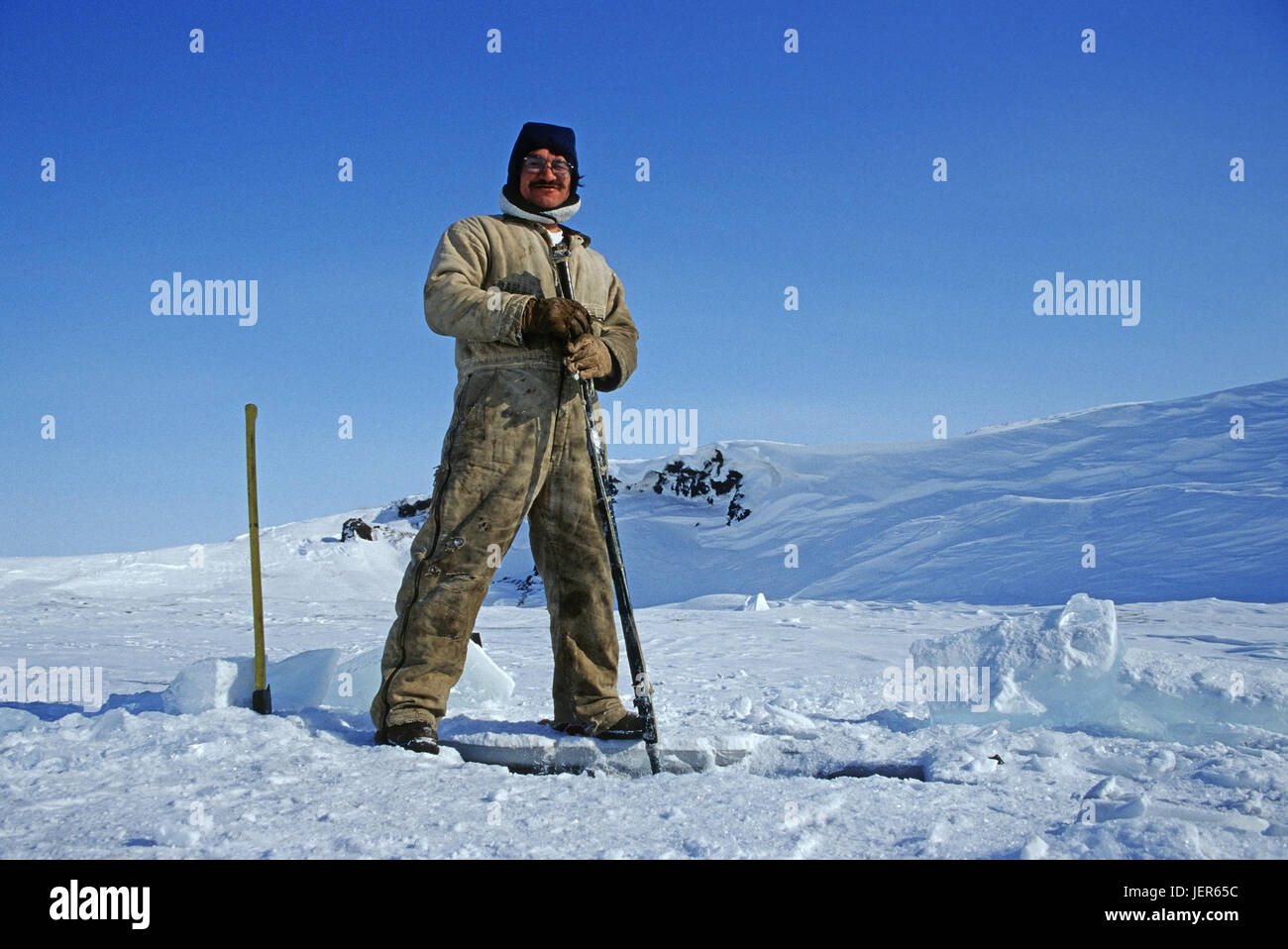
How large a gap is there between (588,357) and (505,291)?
37cm

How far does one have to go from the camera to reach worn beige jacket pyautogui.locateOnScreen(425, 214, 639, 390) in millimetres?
3049

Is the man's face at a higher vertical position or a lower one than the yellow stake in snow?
higher

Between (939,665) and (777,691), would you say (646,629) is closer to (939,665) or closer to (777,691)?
(777,691)

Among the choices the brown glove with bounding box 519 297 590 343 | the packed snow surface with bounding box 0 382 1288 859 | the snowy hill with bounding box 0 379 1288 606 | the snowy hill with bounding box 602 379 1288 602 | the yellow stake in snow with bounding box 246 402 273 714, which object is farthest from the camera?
the snowy hill with bounding box 0 379 1288 606

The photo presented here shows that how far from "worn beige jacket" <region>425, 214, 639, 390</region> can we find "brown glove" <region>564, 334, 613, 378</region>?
4.5 inches

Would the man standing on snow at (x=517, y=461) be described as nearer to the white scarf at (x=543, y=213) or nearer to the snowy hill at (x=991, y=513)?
the white scarf at (x=543, y=213)

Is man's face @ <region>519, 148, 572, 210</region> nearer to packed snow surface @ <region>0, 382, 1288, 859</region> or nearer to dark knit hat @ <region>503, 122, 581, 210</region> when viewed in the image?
dark knit hat @ <region>503, 122, 581, 210</region>

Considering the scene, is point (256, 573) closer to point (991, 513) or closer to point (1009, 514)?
point (1009, 514)

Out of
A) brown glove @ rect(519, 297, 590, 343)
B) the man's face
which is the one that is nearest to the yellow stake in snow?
brown glove @ rect(519, 297, 590, 343)

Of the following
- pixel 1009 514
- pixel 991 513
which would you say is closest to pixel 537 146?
pixel 1009 514

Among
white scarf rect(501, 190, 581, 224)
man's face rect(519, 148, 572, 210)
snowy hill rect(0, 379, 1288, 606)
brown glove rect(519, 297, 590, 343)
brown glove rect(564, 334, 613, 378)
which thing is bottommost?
snowy hill rect(0, 379, 1288, 606)

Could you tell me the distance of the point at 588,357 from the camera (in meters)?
3.14

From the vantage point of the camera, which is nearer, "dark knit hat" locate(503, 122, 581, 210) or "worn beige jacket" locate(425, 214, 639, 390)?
"worn beige jacket" locate(425, 214, 639, 390)

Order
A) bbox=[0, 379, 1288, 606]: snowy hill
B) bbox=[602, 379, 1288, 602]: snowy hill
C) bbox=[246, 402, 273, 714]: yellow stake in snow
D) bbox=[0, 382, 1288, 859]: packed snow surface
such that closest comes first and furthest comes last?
bbox=[0, 382, 1288, 859]: packed snow surface < bbox=[246, 402, 273, 714]: yellow stake in snow < bbox=[602, 379, 1288, 602]: snowy hill < bbox=[0, 379, 1288, 606]: snowy hill
